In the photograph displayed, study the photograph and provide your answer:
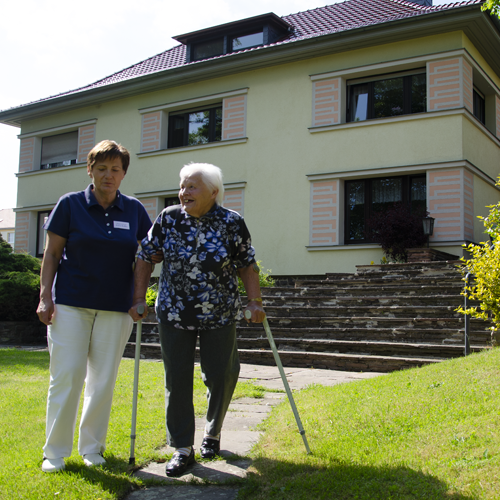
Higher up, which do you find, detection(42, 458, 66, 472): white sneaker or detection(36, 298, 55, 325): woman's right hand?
detection(36, 298, 55, 325): woman's right hand

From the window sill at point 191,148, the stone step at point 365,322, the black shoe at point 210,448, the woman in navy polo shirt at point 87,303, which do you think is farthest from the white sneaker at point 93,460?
the window sill at point 191,148

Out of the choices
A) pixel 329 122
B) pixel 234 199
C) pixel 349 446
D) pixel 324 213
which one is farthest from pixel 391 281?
pixel 349 446

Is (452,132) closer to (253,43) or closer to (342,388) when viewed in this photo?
(253,43)

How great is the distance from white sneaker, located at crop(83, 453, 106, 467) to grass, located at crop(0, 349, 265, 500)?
31 mm

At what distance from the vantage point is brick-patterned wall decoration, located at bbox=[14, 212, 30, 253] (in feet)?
58.8

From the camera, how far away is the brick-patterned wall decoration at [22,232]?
58.8 ft

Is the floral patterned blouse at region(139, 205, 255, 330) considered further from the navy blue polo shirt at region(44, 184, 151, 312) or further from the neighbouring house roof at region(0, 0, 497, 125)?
the neighbouring house roof at region(0, 0, 497, 125)

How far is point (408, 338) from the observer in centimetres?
762

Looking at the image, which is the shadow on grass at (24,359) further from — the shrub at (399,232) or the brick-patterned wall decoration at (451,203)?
the brick-patterned wall decoration at (451,203)

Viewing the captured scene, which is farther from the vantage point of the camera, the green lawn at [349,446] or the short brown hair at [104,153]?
the short brown hair at [104,153]

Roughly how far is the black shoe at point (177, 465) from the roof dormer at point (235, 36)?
1339cm

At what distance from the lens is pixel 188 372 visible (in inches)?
131

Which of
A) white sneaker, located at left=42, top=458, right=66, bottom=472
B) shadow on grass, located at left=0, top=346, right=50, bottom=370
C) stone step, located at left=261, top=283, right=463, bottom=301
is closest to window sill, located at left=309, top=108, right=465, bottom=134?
stone step, located at left=261, top=283, right=463, bottom=301

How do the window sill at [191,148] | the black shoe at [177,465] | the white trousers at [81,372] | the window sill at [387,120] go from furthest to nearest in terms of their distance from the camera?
the window sill at [191,148], the window sill at [387,120], the white trousers at [81,372], the black shoe at [177,465]
